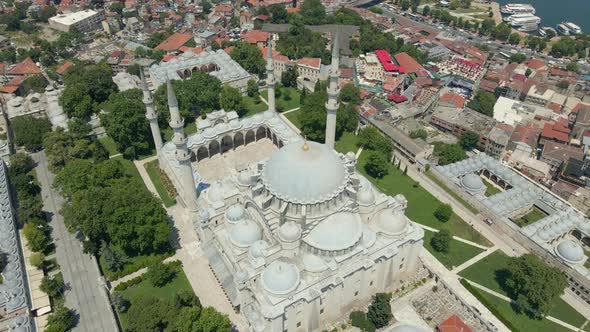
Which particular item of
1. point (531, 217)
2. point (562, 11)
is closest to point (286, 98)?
point (531, 217)

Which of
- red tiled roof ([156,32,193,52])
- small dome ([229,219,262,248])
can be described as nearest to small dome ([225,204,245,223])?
small dome ([229,219,262,248])

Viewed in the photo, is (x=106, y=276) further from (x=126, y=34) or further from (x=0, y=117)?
(x=126, y=34)

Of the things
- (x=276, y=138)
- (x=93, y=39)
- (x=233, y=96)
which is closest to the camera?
(x=276, y=138)

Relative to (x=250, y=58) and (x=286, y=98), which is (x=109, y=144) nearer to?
(x=286, y=98)

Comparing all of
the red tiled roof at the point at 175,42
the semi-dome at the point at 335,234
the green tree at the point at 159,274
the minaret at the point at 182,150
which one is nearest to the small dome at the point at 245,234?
the semi-dome at the point at 335,234

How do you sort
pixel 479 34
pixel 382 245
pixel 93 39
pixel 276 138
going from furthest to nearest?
1. pixel 479 34
2. pixel 93 39
3. pixel 276 138
4. pixel 382 245

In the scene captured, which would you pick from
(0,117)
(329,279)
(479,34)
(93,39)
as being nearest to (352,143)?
(329,279)
